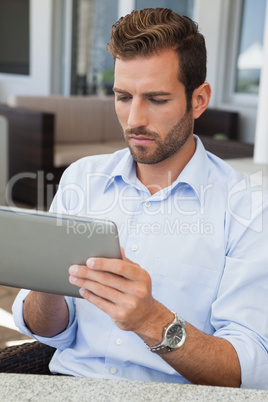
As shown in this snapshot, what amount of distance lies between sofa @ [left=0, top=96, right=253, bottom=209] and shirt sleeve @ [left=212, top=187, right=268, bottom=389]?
111 inches

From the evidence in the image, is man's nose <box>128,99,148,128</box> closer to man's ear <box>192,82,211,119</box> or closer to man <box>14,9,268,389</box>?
man <box>14,9,268,389</box>

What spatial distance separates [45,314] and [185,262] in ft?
1.10

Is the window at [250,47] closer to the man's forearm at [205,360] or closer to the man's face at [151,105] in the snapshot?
the man's face at [151,105]

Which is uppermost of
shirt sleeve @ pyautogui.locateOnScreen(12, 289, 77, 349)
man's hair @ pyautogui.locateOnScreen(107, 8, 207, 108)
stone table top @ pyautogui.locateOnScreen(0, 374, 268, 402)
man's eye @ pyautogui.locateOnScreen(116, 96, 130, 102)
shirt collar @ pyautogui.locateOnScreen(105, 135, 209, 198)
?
man's hair @ pyautogui.locateOnScreen(107, 8, 207, 108)

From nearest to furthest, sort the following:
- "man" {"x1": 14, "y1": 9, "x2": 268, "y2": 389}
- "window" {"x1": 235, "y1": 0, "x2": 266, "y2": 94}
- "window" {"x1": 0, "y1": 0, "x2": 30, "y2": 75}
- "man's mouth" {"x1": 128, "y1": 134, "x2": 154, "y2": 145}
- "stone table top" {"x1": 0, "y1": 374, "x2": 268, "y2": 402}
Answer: "stone table top" {"x1": 0, "y1": 374, "x2": 268, "y2": 402}, "man" {"x1": 14, "y1": 9, "x2": 268, "y2": 389}, "man's mouth" {"x1": 128, "y1": 134, "x2": 154, "y2": 145}, "window" {"x1": 235, "y1": 0, "x2": 266, "y2": 94}, "window" {"x1": 0, "y1": 0, "x2": 30, "y2": 75}

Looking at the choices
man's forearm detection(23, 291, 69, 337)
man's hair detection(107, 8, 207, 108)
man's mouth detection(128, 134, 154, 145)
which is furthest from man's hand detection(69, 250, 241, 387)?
man's hair detection(107, 8, 207, 108)

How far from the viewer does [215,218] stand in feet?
4.22

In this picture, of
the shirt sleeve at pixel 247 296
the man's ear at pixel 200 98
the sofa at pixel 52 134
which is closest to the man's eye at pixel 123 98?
→ the man's ear at pixel 200 98

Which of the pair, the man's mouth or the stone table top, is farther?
the man's mouth

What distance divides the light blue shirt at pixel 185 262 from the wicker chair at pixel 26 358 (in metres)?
0.04

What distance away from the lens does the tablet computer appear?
0.92 metres

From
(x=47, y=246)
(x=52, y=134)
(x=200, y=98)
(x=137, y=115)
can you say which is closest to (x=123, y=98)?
(x=137, y=115)

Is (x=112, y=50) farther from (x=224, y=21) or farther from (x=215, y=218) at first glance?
(x=224, y=21)

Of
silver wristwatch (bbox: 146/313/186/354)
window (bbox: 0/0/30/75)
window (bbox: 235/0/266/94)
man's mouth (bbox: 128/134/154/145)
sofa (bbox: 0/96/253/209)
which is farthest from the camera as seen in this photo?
window (bbox: 0/0/30/75)
